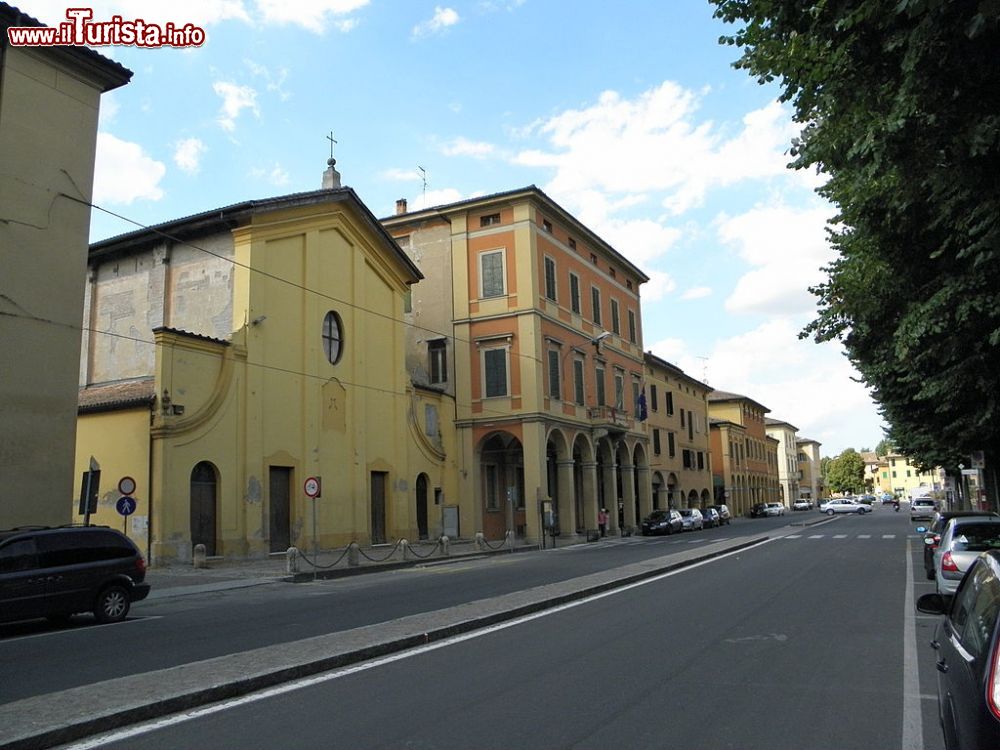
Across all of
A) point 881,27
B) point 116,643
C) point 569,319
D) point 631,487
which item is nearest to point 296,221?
point 569,319

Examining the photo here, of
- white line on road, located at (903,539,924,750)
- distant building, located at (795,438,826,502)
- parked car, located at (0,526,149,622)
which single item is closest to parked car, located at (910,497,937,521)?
white line on road, located at (903,539,924,750)

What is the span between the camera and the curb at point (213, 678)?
240 inches

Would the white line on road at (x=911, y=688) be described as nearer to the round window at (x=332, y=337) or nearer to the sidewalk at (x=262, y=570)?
the sidewalk at (x=262, y=570)

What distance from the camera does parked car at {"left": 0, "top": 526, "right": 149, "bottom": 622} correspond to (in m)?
12.5

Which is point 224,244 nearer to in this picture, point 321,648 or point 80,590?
point 80,590

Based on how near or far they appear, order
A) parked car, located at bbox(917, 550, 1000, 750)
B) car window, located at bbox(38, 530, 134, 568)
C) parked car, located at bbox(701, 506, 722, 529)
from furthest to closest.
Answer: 1. parked car, located at bbox(701, 506, 722, 529)
2. car window, located at bbox(38, 530, 134, 568)
3. parked car, located at bbox(917, 550, 1000, 750)

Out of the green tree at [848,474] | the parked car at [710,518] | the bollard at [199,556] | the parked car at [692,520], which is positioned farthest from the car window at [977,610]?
the green tree at [848,474]

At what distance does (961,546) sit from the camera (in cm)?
1216

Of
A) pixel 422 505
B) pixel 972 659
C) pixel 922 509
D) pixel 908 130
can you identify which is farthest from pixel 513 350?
pixel 922 509

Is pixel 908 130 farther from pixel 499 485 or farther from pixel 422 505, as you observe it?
pixel 499 485

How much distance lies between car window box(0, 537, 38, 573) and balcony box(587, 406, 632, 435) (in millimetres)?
33569

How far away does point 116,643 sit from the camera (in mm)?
10930

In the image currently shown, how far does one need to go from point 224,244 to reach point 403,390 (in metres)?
9.62

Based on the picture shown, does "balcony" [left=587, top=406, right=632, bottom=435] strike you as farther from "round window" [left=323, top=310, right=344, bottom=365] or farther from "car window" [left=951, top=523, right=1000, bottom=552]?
"car window" [left=951, top=523, right=1000, bottom=552]
